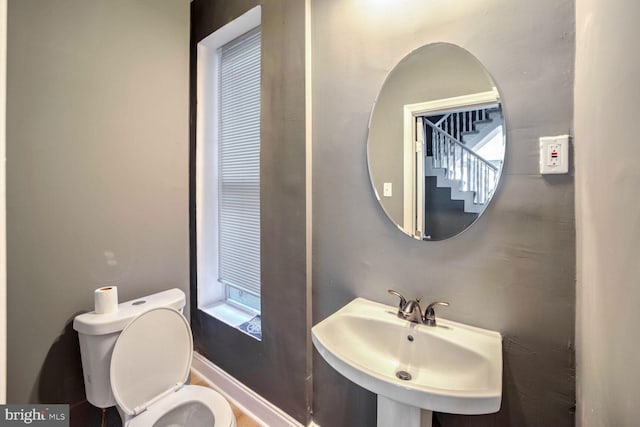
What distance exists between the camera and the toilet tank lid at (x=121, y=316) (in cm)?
119

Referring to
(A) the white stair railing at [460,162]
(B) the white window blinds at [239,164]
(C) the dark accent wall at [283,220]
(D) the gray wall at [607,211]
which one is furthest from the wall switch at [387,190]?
(B) the white window blinds at [239,164]

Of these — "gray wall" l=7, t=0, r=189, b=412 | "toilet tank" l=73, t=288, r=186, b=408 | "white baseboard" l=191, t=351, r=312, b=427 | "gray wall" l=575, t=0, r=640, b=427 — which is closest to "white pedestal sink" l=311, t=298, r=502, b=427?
"gray wall" l=575, t=0, r=640, b=427

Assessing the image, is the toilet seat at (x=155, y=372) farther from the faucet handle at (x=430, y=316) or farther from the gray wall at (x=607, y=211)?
the gray wall at (x=607, y=211)

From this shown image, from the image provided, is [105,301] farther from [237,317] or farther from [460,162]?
[460,162]

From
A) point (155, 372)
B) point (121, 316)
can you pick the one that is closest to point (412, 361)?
point (155, 372)

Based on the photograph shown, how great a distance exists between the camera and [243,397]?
5.36 feet

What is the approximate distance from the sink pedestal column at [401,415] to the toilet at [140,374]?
0.63 meters

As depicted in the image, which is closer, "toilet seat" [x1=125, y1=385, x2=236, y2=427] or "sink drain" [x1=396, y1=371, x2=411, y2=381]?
"sink drain" [x1=396, y1=371, x2=411, y2=381]

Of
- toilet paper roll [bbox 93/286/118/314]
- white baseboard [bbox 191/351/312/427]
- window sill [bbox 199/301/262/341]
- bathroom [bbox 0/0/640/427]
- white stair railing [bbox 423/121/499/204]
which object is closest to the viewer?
bathroom [bbox 0/0/640/427]

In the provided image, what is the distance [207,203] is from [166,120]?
2.00ft

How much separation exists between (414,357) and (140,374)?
4.00ft

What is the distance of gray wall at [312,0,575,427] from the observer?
83 centimetres

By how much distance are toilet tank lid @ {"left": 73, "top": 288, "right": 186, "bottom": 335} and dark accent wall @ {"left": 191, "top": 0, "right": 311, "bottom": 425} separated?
1.64 ft

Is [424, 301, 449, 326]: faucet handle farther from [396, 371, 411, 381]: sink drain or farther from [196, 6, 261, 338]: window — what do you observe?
[196, 6, 261, 338]: window
